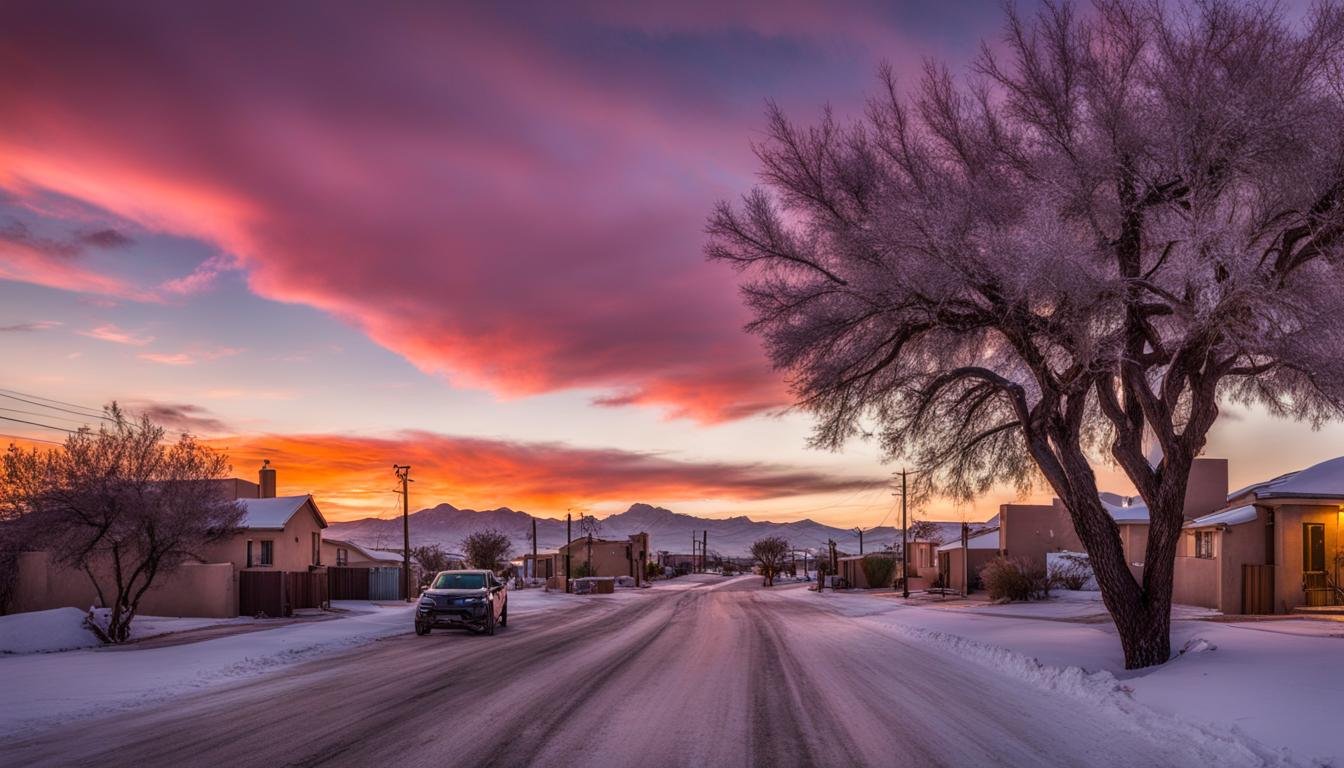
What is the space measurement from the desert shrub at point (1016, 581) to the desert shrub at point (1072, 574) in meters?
1.84

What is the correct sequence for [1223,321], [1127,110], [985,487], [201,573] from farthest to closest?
[201,573] < [985,487] < [1127,110] < [1223,321]

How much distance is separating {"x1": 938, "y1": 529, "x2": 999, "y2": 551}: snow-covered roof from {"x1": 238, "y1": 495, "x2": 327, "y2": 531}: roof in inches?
1409

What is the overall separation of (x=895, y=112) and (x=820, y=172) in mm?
1726

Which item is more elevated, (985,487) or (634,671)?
(985,487)

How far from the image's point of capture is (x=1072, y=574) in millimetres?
43844

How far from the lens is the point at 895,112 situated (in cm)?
1747

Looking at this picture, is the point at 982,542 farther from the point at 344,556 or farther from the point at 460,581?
the point at 344,556

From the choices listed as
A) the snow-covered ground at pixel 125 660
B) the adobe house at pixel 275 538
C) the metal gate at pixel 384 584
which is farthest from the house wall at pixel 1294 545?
the metal gate at pixel 384 584

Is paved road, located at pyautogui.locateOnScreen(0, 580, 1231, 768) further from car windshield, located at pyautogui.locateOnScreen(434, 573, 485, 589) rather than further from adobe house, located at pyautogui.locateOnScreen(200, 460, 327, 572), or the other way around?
adobe house, located at pyautogui.locateOnScreen(200, 460, 327, 572)

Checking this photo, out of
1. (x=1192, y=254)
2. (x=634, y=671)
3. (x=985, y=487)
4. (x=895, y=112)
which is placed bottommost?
(x=634, y=671)

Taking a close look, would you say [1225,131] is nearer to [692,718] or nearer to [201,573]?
[692,718]

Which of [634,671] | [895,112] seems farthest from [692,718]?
[895,112]

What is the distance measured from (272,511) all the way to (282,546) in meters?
2.18

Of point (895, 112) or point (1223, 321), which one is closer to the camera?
point (1223, 321)
